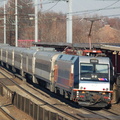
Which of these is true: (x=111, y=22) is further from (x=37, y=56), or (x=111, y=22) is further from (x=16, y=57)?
(x=37, y=56)

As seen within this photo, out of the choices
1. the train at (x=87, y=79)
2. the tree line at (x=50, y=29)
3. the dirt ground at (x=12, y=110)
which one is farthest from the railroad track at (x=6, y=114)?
the tree line at (x=50, y=29)

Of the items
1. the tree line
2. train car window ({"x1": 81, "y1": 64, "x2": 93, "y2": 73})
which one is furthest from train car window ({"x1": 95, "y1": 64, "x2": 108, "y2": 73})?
the tree line

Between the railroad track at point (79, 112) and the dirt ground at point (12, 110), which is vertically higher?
the railroad track at point (79, 112)

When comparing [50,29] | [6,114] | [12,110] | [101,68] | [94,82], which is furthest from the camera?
[50,29]

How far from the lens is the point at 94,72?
64.0 ft

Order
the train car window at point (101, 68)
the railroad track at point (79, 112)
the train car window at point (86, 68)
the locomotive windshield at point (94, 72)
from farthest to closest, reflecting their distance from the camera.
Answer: the train car window at point (101, 68) → the train car window at point (86, 68) → the locomotive windshield at point (94, 72) → the railroad track at point (79, 112)

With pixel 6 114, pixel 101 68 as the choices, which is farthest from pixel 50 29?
pixel 101 68

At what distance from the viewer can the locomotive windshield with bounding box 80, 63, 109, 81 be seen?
63.6ft

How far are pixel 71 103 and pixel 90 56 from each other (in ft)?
11.7

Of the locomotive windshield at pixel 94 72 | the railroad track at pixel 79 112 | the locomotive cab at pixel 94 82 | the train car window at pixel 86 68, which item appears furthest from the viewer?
the train car window at pixel 86 68

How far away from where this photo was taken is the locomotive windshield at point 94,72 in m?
19.4

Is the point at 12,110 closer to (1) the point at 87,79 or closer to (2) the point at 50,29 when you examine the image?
(1) the point at 87,79

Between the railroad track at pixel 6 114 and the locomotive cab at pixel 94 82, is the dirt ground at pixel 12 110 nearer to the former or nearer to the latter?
the railroad track at pixel 6 114

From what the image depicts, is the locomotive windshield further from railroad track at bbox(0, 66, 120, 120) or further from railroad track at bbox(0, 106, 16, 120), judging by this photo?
railroad track at bbox(0, 106, 16, 120)
